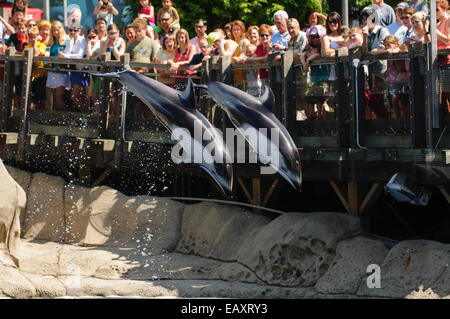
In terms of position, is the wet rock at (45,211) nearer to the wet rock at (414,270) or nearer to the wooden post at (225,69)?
the wooden post at (225,69)

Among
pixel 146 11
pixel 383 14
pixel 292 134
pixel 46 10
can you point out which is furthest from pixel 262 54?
pixel 46 10

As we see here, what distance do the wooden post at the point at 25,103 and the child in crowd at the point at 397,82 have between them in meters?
5.75

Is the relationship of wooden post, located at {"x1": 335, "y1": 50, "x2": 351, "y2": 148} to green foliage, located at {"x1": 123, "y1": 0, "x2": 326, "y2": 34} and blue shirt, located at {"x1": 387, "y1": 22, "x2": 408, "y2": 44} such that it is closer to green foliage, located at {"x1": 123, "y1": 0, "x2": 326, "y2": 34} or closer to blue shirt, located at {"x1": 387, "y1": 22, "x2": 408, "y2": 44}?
blue shirt, located at {"x1": 387, "y1": 22, "x2": 408, "y2": 44}

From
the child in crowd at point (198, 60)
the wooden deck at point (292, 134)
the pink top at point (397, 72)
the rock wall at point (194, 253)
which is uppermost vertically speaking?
the child in crowd at point (198, 60)

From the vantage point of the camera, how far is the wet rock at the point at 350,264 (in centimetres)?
1311

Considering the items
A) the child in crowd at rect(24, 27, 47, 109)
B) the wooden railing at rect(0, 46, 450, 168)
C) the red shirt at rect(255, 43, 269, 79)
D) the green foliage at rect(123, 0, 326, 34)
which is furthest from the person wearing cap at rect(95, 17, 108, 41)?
the green foliage at rect(123, 0, 326, 34)

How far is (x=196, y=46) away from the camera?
15.3m

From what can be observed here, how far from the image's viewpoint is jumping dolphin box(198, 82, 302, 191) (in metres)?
12.6

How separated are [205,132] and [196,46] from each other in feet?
9.23

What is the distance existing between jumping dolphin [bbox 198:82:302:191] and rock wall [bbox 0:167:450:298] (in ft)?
4.65

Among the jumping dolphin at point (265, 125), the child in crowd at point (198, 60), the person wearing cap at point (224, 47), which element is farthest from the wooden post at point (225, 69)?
the jumping dolphin at point (265, 125)

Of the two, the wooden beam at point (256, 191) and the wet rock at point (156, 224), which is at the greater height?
the wooden beam at point (256, 191)
